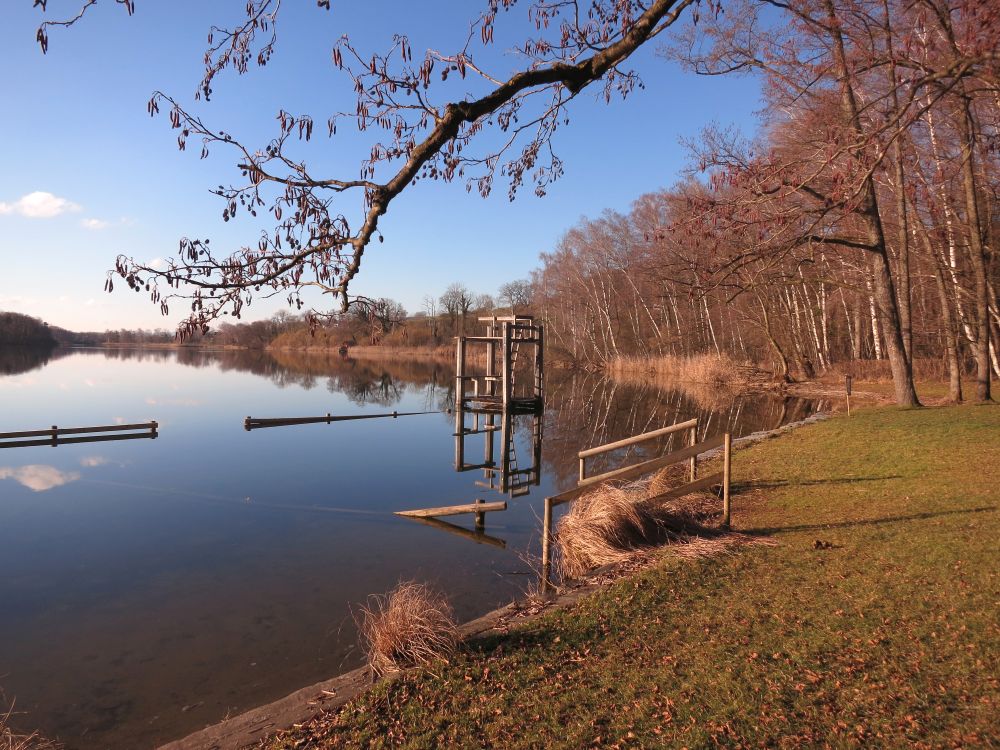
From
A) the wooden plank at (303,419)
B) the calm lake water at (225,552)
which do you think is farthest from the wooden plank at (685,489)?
the wooden plank at (303,419)

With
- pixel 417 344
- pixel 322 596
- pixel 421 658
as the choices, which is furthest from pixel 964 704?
pixel 417 344

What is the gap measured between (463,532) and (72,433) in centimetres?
1811

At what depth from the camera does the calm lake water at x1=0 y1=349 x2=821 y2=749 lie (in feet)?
19.3

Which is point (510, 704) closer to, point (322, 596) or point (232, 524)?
point (322, 596)

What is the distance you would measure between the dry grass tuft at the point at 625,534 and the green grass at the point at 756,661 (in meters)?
0.44

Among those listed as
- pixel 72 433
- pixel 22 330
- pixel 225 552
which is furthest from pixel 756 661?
pixel 22 330

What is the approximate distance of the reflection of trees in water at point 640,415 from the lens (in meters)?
17.3

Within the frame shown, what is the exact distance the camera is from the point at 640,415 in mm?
24125

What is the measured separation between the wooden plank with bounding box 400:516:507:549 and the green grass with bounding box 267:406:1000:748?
3790 mm

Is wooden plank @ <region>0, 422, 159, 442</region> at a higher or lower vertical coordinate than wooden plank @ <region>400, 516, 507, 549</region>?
higher

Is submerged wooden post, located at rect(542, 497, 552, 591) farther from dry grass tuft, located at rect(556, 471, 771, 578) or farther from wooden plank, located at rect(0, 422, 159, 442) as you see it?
wooden plank, located at rect(0, 422, 159, 442)

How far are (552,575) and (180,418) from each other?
965 inches

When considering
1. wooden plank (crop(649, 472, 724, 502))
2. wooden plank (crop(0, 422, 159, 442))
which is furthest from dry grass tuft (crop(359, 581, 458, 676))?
wooden plank (crop(0, 422, 159, 442))

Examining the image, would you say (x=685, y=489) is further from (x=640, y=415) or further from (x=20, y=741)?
(x=640, y=415)
